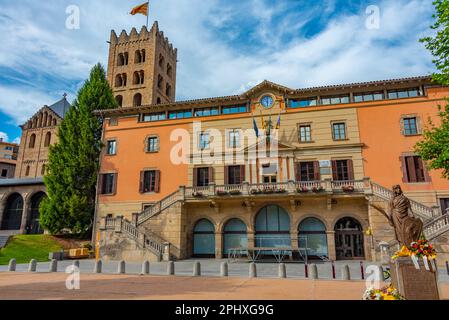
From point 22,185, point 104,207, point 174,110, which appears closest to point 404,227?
point 174,110

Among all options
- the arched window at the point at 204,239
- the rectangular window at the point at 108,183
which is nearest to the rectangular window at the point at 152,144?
the rectangular window at the point at 108,183

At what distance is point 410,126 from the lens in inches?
907

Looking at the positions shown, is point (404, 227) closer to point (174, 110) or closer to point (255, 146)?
point (255, 146)

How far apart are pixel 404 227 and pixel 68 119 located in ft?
105

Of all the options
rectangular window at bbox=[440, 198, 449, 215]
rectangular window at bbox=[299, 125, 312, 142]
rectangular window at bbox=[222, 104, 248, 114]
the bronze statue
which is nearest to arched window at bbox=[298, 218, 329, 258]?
rectangular window at bbox=[299, 125, 312, 142]

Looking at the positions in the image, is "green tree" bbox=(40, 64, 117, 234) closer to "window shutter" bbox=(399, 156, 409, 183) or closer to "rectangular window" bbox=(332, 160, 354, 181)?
"rectangular window" bbox=(332, 160, 354, 181)

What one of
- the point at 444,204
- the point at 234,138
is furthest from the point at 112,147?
the point at 444,204

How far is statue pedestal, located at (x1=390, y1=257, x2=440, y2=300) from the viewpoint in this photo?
745 centimetres

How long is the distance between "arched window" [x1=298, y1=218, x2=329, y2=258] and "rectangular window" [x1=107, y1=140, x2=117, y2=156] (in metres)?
18.8

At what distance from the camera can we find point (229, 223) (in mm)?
24625

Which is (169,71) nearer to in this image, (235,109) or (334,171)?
(235,109)

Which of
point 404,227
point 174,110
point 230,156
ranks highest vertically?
point 174,110

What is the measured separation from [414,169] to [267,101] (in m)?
12.6

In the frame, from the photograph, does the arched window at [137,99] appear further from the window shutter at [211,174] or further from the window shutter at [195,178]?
the window shutter at [211,174]
